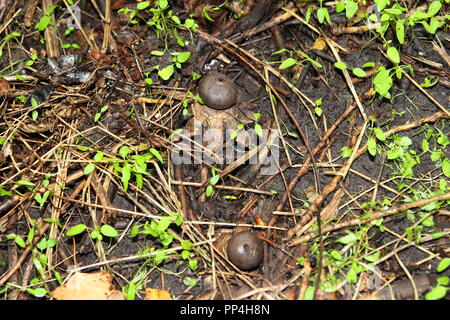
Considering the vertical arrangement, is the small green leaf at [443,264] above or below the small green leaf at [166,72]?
below

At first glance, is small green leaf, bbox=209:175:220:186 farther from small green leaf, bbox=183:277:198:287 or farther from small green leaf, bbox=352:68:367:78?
small green leaf, bbox=352:68:367:78

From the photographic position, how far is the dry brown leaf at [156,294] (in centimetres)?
258

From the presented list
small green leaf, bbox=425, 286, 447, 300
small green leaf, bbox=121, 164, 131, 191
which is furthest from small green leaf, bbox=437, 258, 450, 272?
small green leaf, bbox=121, 164, 131, 191

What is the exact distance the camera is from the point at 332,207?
2.82 meters

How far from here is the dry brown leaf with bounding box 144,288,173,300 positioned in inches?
102

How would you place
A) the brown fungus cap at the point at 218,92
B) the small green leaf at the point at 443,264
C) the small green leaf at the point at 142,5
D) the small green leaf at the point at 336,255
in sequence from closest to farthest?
the small green leaf at the point at 443,264, the small green leaf at the point at 336,255, the brown fungus cap at the point at 218,92, the small green leaf at the point at 142,5

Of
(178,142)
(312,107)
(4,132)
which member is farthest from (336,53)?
(4,132)

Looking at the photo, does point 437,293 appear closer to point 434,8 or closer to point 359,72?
point 359,72

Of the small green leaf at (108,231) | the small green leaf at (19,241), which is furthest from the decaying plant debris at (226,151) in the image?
the small green leaf at (108,231)

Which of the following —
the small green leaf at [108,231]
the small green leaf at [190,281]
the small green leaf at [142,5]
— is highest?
the small green leaf at [142,5]

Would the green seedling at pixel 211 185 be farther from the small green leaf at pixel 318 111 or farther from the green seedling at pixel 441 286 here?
the green seedling at pixel 441 286

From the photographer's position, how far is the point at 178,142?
307 centimetres

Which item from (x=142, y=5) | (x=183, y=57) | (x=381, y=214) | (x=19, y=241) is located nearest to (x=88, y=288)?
(x=19, y=241)

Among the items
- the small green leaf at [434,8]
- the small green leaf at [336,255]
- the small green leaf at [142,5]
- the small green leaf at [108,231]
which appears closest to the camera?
the small green leaf at [336,255]
